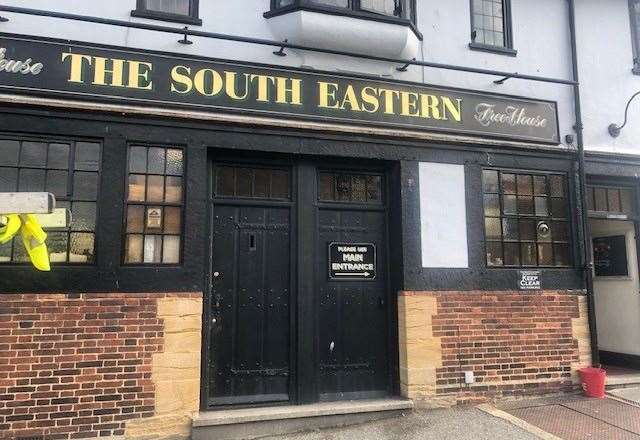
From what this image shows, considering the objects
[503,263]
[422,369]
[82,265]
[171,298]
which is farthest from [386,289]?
[82,265]

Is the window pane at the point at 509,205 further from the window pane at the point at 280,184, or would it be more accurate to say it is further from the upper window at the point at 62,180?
the upper window at the point at 62,180

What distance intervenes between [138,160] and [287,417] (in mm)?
3036

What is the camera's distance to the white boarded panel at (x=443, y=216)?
588 centimetres

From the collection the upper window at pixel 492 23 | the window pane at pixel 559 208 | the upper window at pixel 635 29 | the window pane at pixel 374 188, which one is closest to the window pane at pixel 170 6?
the window pane at pixel 374 188

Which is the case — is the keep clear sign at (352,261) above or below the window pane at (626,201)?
below

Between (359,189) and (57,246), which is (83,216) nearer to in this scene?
(57,246)

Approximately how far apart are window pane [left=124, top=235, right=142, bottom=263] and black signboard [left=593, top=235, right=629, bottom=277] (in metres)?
6.55

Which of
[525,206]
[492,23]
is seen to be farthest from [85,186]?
[492,23]

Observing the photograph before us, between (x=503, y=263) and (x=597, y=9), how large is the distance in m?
4.03

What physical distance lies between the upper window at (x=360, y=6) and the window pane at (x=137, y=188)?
2.43 metres

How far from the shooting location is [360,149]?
5.79 meters

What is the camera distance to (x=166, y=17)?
536cm

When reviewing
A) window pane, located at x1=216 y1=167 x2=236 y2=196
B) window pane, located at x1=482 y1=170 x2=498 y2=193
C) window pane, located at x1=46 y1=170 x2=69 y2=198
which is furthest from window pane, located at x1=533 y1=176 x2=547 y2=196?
window pane, located at x1=46 y1=170 x2=69 y2=198

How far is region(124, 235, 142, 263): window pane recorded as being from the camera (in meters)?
5.04
